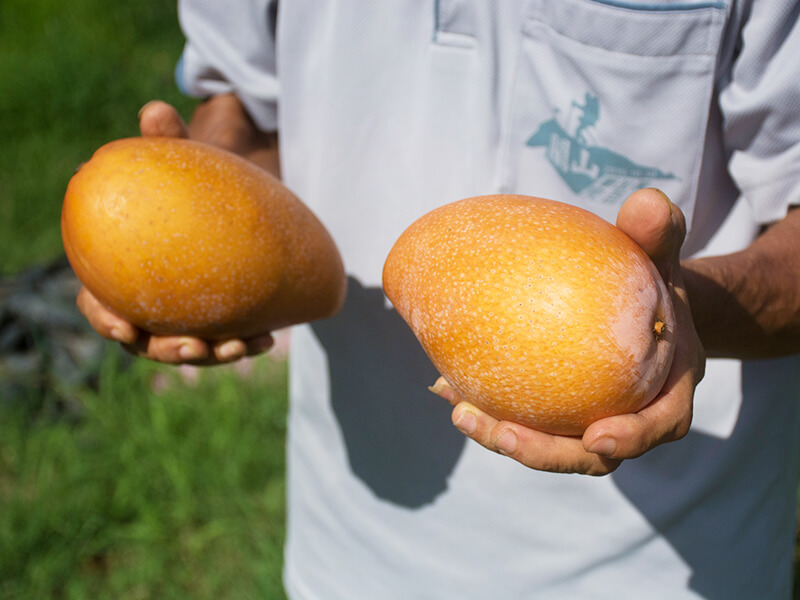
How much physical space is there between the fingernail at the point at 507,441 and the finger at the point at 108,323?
66 cm

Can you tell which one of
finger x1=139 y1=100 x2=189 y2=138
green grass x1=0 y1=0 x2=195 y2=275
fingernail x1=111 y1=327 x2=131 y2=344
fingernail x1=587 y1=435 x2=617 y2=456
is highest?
finger x1=139 y1=100 x2=189 y2=138

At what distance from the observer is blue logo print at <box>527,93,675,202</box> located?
1.17m

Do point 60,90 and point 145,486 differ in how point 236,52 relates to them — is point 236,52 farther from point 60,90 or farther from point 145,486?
point 60,90

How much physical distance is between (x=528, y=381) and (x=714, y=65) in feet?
1.97

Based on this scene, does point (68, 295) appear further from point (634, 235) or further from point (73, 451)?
point (634, 235)

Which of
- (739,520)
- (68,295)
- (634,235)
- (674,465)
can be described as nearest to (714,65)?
(634,235)

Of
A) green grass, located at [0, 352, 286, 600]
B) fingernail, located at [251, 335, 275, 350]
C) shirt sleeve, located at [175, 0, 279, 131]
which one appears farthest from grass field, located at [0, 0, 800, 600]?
shirt sleeve, located at [175, 0, 279, 131]

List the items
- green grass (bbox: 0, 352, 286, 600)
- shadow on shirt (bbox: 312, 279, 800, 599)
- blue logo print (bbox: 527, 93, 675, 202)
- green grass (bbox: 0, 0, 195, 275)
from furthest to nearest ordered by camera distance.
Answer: green grass (bbox: 0, 0, 195, 275)
green grass (bbox: 0, 352, 286, 600)
shadow on shirt (bbox: 312, 279, 800, 599)
blue logo print (bbox: 527, 93, 675, 202)

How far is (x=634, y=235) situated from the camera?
38.2 inches

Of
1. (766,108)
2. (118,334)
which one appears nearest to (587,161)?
(766,108)

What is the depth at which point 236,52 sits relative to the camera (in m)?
1.45

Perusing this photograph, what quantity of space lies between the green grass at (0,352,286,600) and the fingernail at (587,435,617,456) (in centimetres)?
163

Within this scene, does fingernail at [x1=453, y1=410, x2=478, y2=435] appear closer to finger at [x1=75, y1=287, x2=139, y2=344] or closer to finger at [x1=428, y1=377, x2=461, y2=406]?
finger at [x1=428, y1=377, x2=461, y2=406]

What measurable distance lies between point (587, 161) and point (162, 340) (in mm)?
785
